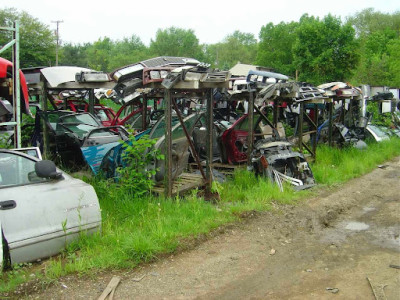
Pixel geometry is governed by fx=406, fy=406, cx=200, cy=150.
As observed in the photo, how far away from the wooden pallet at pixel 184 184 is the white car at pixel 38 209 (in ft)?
6.63

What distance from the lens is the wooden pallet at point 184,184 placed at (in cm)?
718

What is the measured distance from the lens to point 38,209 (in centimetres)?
462

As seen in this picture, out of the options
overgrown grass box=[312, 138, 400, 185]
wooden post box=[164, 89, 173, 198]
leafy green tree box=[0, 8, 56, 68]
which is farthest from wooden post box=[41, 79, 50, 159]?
leafy green tree box=[0, 8, 56, 68]

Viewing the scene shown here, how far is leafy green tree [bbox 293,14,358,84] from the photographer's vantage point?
25.2 m

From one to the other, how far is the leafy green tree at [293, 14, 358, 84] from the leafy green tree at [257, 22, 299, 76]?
14925 millimetres

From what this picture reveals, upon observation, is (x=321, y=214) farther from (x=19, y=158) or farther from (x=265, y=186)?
(x=19, y=158)

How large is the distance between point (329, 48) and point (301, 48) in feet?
6.87

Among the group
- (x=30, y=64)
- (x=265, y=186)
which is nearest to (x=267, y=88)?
(x=265, y=186)

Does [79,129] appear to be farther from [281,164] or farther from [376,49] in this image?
[376,49]

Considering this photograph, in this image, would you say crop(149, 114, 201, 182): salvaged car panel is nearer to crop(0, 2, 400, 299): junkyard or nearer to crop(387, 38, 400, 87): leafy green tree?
crop(0, 2, 400, 299): junkyard

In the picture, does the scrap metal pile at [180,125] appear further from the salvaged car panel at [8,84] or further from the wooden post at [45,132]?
the salvaged car panel at [8,84]

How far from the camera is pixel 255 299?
13.5 feet

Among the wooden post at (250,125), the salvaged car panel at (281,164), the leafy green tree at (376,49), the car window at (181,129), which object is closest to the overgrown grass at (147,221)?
the salvaged car panel at (281,164)

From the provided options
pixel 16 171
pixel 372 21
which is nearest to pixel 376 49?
pixel 372 21
